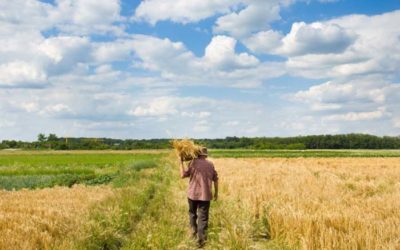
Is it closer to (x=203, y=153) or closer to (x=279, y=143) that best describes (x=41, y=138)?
(x=279, y=143)

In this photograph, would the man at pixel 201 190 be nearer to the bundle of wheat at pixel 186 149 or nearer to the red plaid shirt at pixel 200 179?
the red plaid shirt at pixel 200 179

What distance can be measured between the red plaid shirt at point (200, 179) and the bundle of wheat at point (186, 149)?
6.9 inches

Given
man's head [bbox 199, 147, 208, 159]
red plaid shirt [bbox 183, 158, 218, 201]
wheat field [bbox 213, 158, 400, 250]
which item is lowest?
wheat field [bbox 213, 158, 400, 250]

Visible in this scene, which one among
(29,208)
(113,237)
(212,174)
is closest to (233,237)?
(212,174)

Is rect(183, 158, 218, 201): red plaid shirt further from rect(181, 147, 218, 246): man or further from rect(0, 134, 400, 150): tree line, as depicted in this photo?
rect(0, 134, 400, 150): tree line

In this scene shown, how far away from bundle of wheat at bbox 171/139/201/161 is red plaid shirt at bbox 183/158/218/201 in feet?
0.58

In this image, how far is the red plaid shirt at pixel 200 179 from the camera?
11.8 metres

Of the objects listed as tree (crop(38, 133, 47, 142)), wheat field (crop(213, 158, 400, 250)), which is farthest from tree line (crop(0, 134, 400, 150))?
wheat field (crop(213, 158, 400, 250))

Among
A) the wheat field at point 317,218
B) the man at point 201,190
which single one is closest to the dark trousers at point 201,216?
the man at point 201,190

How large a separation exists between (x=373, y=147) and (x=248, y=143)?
128ft

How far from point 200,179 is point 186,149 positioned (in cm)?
78

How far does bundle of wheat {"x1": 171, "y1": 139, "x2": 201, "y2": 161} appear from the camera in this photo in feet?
39.1

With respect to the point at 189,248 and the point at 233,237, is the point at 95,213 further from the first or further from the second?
the point at 233,237

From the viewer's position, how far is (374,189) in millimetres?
17406
